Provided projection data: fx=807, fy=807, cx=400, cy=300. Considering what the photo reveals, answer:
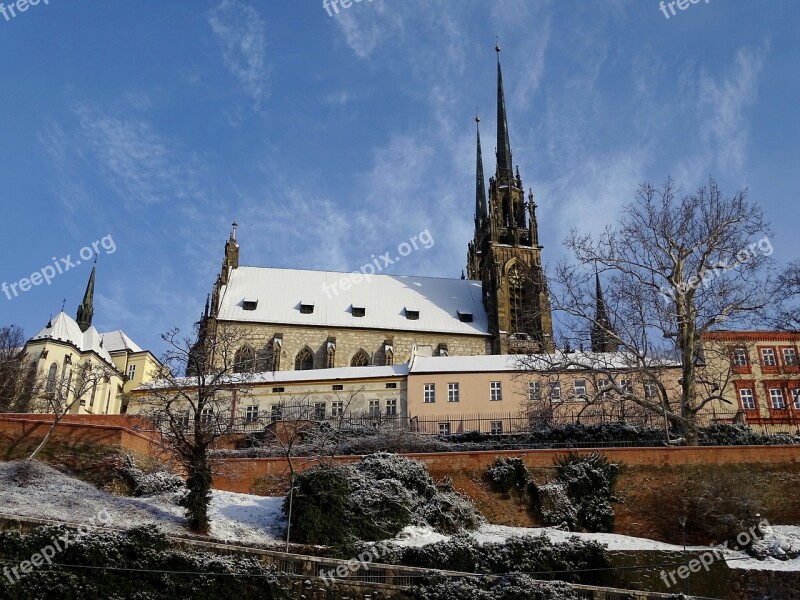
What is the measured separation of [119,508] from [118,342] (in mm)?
40378

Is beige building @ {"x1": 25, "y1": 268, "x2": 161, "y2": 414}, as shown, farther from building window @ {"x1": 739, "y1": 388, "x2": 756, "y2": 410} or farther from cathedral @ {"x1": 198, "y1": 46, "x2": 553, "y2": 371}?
building window @ {"x1": 739, "y1": 388, "x2": 756, "y2": 410}

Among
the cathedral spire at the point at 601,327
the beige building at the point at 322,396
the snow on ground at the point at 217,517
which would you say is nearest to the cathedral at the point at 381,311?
the beige building at the point at 322,396

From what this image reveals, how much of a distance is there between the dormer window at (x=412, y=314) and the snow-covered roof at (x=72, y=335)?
74.6 ft

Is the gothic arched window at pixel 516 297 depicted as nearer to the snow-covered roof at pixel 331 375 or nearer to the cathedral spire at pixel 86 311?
the snow-covered roof at pixel 331 375

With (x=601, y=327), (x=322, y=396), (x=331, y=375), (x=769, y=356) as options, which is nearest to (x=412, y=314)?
(x=331, y=375)

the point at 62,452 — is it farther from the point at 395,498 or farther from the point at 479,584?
the point at 479,584

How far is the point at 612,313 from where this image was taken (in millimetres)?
32875

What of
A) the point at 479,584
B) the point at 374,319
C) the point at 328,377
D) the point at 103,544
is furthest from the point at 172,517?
the point at 374,319

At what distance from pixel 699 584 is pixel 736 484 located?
7.22m

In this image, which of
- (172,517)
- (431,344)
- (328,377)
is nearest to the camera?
(172,517)

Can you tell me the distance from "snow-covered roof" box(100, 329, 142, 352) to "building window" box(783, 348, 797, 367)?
45608 mm

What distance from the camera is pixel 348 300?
63.8m

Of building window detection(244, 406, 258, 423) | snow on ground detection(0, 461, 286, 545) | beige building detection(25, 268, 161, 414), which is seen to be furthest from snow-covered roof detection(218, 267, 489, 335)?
snow on ground detection(0, 461, 286, 545)

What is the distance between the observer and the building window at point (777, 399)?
150ft
